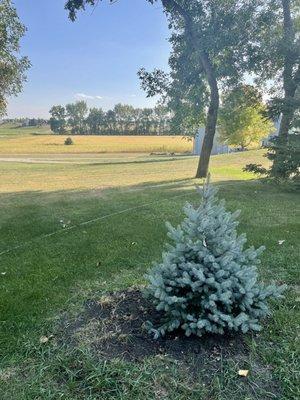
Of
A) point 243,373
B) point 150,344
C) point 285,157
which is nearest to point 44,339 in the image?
point 150,344

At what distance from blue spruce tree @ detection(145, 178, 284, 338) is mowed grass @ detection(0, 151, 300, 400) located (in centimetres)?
33

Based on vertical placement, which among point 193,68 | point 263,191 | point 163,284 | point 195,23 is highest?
point 195,23

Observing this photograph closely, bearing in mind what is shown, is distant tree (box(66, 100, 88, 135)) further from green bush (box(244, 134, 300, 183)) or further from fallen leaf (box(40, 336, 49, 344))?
fallen leaf (box(40, 336, 49, 344))

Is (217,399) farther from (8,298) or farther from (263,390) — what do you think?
(8,298)

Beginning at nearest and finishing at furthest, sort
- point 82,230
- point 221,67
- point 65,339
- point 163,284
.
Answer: point 163,284
point 65,339
point 82,230
point 221,67

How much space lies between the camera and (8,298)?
441 cm

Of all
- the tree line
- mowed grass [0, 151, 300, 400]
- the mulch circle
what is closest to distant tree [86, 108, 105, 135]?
the tree line

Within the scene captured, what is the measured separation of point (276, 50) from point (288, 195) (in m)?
5.77

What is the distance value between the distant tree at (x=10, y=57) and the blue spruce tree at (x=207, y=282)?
1069 cm

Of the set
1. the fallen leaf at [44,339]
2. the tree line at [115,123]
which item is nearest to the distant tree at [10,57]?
the fallen leaf at [44,339]

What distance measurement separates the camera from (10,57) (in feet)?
39.6

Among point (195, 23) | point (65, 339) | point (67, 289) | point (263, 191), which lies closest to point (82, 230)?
point (67, 289)

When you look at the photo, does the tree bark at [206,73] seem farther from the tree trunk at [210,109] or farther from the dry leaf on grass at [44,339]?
the dry leaf on grass at [44,339]

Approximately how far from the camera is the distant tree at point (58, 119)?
8732cm
